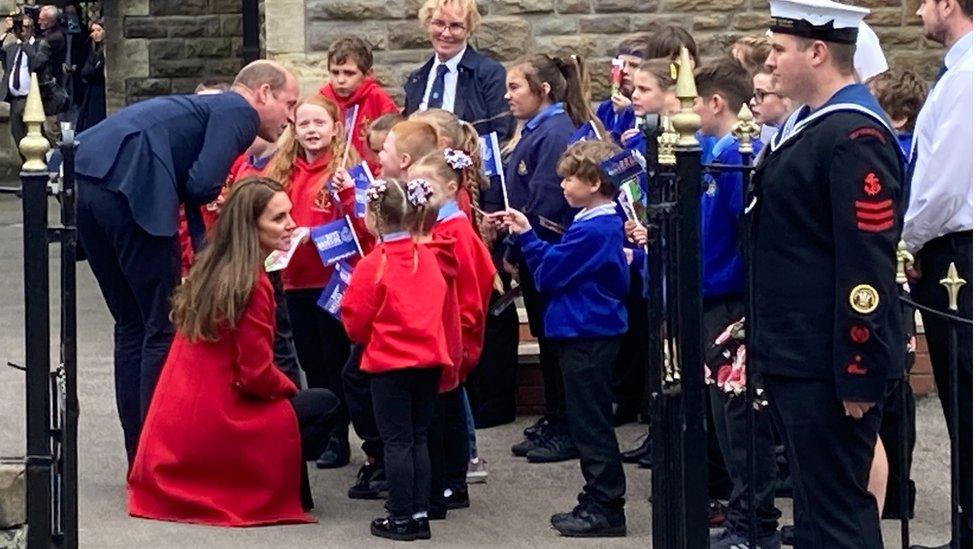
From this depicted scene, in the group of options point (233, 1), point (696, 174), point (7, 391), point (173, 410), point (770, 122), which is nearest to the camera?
point (696, 174)

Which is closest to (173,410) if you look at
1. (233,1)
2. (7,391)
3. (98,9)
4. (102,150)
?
(102,150)

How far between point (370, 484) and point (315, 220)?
3.57ft

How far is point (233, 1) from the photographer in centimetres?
1700

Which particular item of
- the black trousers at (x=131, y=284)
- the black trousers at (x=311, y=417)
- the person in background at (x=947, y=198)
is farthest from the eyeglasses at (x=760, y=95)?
the black trousers at (x=131, y=284)

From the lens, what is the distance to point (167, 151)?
690cm

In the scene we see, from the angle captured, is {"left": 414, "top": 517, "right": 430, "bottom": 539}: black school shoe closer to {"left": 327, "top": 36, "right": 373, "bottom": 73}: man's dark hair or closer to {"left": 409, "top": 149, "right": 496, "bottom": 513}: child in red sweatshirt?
{"left": 409, "top": 149, "right": 496, "bottom": 513}: child in red sweatshirt

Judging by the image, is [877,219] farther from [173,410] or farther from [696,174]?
[173,410]

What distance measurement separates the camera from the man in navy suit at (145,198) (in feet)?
22.4

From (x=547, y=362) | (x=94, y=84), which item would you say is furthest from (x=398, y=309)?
(x=94, y=84)

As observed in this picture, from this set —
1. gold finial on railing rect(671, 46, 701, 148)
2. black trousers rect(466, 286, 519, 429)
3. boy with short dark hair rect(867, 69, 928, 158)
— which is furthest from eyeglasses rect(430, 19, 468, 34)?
gold finial on railing rect(671, 46, 701, 148)

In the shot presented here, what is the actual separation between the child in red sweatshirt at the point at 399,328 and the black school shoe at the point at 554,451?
1152 millimetres

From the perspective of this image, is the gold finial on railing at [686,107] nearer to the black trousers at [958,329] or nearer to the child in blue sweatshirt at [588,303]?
the black trousers at [958,329]

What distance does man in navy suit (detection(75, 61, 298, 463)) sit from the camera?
6824 millimetres

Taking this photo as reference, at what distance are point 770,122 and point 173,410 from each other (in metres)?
2.29
